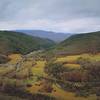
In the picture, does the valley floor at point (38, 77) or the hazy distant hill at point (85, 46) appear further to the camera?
the hazy distant hill at point (85, 46)

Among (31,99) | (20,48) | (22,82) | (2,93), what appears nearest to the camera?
(31,99)

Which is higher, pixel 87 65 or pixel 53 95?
pixel 87 65

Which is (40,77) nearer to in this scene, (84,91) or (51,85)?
(51,85)

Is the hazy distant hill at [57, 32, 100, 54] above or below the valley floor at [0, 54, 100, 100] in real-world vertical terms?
above

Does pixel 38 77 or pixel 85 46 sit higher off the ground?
pixel 85 46

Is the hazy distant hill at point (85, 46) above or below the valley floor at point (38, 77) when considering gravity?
above

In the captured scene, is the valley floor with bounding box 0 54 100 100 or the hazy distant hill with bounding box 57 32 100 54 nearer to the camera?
the valley floor with bounding box 0 54 100 100

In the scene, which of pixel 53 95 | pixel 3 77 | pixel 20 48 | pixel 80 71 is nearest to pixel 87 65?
pixel 80 71

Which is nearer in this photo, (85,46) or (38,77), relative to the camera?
(38,77)

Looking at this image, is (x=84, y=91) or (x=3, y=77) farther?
(x=3, y=77)

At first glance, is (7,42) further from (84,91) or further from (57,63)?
(84,91)

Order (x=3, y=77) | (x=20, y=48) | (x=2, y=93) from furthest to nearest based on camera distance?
(x=20, y=48), (x=3, y=77), (x=2, y=93)
